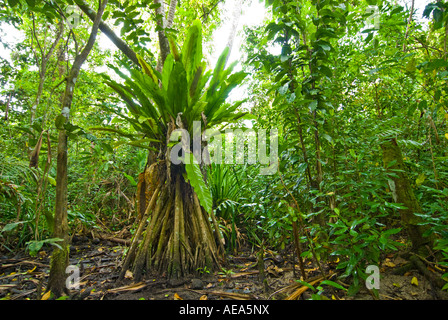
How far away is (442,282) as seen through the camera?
120 cm

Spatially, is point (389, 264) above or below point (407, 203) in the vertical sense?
below

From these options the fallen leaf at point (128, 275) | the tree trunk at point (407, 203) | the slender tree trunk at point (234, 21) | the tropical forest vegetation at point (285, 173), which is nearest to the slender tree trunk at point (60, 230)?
the tropical forest vegetation at point (285, 173)

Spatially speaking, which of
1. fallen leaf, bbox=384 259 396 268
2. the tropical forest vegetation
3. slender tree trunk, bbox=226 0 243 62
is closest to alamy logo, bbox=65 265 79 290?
the tropical forest vegetation

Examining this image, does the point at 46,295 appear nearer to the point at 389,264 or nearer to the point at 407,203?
the point at 389,264

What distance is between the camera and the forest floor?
1.28m

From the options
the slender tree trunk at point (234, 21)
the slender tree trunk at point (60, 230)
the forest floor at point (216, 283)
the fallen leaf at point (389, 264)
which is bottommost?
the forest floor at point (216, 283)

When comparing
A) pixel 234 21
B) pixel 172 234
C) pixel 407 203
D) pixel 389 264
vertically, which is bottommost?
pixel 389 264

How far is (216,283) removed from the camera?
1.62 meters

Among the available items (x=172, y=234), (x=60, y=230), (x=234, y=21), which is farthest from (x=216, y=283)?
(x=234, y=21)

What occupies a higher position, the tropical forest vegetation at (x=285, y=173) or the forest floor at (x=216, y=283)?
the tropical forest vegetation at (x=285, y=173)

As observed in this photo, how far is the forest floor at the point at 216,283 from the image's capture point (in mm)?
1279

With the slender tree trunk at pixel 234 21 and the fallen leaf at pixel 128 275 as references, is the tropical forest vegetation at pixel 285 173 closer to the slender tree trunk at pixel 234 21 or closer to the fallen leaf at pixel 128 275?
the fallen leaf at pixel 128 275

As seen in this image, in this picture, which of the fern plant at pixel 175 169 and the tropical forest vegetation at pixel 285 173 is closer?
the tropical forest vegetation at pixel 285 173
